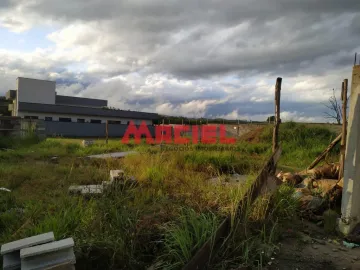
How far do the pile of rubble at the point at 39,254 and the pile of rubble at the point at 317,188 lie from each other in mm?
3489

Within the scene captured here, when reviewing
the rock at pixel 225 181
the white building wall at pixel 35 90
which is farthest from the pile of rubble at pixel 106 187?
the white building wall at pixel 35 90

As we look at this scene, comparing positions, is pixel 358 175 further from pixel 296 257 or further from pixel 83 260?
pixel 83 260

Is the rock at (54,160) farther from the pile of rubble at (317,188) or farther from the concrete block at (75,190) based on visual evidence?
the pile of rubble at (317,188)

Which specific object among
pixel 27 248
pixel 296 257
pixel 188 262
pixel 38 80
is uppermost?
pixel 38 80

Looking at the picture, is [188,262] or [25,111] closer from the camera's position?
[188,262]

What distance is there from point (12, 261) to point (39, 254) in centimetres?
32

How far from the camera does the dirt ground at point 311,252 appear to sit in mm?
3125

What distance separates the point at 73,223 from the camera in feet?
10.5

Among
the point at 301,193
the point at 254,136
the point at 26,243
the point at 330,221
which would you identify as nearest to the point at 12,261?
the point at 26,243

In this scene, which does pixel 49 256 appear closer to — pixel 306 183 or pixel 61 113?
pixel 306 183

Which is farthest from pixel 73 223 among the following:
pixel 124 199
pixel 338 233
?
pixel 338 233

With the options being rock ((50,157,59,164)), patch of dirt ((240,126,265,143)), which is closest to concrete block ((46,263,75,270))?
rock ((50,157,59,164))

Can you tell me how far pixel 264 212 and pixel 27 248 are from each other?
267 cm

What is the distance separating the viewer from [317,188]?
5449 mm
